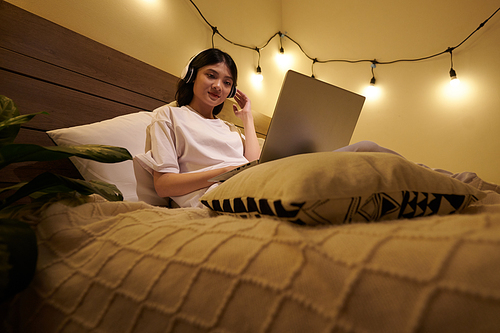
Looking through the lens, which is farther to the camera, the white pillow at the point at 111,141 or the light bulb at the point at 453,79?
the light bulb at the point at 453,79

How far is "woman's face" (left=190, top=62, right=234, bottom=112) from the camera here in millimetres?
1313

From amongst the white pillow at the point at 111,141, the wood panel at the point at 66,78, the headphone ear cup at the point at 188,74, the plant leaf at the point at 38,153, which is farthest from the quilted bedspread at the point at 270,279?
the headphone ear cup at the point at 188,74

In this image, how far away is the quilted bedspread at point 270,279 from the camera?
0.18 m

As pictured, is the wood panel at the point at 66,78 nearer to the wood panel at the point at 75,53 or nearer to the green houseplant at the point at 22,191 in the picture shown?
the wood panel at the point at 75,53

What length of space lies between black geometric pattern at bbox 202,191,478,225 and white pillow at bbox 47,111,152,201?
30.3 inches

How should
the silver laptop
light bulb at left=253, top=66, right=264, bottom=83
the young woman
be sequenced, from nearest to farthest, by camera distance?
the silver laptop → the young woman → light bulb at left=253, top=66, right=264, bottom=83

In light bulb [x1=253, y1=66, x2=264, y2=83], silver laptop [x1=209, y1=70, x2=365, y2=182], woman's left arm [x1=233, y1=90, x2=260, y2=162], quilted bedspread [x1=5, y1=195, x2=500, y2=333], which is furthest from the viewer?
light bulb [x1=253, y1=66, x2=264, y2=83]

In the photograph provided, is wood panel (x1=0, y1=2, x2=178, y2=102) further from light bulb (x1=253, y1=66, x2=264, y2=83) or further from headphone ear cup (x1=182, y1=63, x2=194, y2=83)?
light bulb (x1=253, y1=66, x2=264, y2=83)

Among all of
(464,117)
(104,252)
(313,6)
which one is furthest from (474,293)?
(313,6)

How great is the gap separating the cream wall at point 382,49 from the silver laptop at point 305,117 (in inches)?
48.0

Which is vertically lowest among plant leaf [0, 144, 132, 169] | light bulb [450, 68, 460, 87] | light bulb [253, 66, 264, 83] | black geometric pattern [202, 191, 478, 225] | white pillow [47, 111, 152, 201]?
white pillow [47, 111, 152, 201]

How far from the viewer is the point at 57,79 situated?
1070 millimetres

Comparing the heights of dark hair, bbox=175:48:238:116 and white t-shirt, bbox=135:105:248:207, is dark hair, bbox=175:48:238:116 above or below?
above

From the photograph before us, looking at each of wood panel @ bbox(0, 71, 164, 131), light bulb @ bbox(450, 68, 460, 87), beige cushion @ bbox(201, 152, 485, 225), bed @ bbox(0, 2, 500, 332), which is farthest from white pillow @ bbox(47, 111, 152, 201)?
light bulb @ bbox(450, 68, 460, 87)
